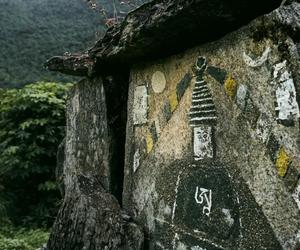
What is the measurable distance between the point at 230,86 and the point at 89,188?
1.38 metres

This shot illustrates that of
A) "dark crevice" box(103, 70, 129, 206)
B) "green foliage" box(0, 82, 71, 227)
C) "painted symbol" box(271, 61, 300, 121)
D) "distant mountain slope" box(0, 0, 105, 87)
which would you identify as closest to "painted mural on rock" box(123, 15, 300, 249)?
"painted symbol" box(271, 61, 300, 121)

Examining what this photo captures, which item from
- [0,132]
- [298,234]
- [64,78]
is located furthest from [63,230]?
[64,78]

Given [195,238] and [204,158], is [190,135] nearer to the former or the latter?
[204,158]

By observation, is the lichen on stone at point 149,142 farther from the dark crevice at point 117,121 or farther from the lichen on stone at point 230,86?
the lichen on stone at point 230,86

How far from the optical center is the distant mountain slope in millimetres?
14562

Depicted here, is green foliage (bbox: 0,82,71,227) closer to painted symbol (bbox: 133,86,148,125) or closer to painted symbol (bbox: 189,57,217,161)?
painted symbol (bbox: 133,86,148,125)

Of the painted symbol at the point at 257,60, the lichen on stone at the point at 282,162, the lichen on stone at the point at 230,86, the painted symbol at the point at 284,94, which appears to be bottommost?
the lichen on stone at the point at 282,162

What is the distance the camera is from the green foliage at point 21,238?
19.2 ft

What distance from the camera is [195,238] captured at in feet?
8.43

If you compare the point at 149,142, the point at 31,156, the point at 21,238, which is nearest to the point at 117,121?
the point at 149,142

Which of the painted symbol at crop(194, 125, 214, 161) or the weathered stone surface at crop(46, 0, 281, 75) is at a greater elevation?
the weathered stone surface at crop(46, 0, 281, 75)

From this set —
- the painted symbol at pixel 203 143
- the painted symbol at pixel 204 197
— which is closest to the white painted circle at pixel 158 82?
the painted symbol at pixel 203 143

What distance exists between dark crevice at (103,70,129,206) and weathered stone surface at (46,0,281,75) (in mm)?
108

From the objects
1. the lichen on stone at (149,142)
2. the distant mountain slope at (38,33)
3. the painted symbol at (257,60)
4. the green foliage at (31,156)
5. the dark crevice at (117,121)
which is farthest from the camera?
the distant mountain slope at (38,33)
